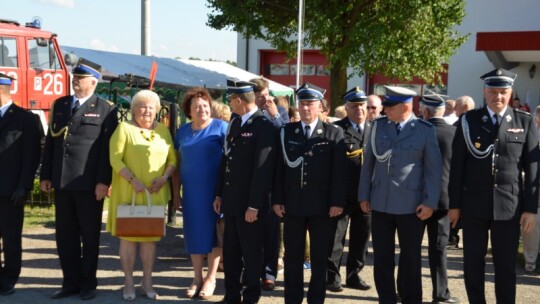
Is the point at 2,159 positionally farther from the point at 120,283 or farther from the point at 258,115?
the point at 258,115

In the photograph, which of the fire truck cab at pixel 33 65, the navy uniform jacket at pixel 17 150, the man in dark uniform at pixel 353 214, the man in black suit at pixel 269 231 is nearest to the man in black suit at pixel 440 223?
the man in dark uniform at pixel 353 214

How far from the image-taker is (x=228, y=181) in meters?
5.95

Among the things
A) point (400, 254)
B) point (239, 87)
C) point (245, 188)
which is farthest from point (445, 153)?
point (239, 87)

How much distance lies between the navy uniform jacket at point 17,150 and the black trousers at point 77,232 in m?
0.35

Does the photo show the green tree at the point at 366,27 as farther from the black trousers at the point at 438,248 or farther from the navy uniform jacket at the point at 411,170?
the navy uniform jacket at the point at 411,170

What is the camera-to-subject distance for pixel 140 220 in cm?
608

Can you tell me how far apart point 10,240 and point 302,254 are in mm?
2561

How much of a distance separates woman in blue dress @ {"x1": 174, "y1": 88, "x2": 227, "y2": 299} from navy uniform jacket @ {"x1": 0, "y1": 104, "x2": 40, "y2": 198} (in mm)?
1279

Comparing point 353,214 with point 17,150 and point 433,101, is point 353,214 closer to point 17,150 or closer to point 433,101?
point 433,101

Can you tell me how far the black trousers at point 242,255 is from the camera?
5938mm

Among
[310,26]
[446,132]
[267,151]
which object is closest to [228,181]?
[267,151]

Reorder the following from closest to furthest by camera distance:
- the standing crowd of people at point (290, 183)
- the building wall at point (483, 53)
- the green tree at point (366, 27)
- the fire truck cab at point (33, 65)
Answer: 1. the standing crowd of people at point (290, 183)
2. the fire truck cab at point (33, 65)
3. the green tree at point (366, 27)
4. the building wall at point (483, 53)

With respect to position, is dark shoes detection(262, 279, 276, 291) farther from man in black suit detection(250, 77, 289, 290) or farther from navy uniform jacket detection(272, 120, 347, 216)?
navy uniform jacket detection(272, 120, 347, 216)

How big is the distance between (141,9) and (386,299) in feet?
74.3
